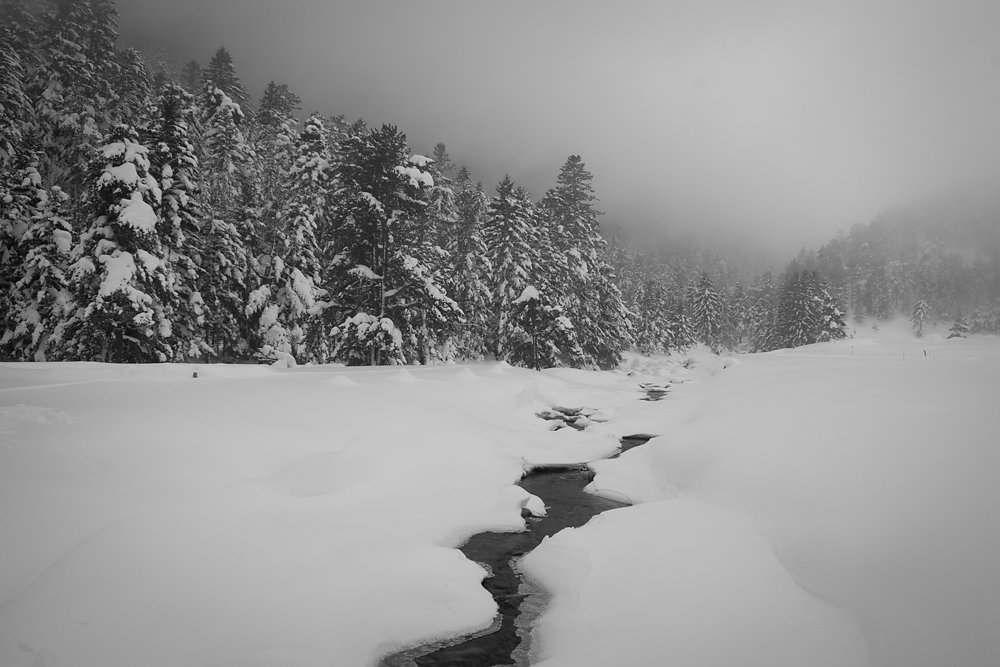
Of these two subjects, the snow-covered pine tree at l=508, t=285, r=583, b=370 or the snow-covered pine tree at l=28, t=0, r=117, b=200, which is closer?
the snow-covered pine tree at l=28, t=0, r=117, b=200

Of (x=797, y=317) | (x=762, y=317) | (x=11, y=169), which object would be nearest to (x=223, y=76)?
(x=11, y=169)

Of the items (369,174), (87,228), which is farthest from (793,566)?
(87,228)

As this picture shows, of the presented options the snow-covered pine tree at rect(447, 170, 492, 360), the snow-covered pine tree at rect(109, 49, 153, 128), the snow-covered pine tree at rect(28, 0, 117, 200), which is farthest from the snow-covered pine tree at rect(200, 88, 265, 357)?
the snow-covered pine tree at rect(447, 170, 492, 360)

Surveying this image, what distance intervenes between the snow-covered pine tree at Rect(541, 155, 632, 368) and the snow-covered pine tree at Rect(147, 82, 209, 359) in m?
19.2

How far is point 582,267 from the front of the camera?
1152 inches

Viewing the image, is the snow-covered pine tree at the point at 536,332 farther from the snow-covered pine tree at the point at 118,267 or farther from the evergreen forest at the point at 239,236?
the snow-covered pine tree at the point at 118,267

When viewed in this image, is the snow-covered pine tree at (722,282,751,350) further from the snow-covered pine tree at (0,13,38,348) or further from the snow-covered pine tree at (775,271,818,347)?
the snow-covered pine tree at (0,13,38,348)

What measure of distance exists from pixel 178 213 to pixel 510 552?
62.1 feet

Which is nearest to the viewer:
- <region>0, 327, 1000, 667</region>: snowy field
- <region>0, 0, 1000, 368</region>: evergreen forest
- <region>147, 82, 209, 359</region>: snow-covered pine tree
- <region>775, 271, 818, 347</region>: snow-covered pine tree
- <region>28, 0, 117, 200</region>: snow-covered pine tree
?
<region>0, 327, 1000, 667</region>: snowy field

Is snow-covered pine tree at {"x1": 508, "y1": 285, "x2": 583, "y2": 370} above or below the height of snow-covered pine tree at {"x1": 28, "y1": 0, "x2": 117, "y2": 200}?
below

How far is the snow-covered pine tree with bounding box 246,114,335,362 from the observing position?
73.2ft

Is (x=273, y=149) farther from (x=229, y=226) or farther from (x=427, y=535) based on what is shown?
(x=427, y=535)

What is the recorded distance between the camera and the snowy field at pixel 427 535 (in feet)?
13.0

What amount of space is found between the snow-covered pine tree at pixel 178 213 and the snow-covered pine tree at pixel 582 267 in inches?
755
